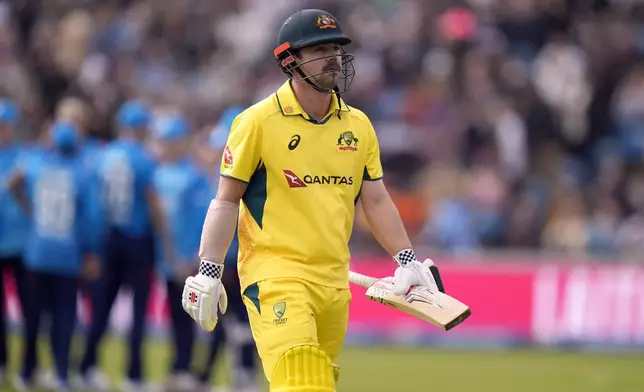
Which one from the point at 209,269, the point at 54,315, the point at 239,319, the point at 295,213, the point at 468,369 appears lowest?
the point at 209,269

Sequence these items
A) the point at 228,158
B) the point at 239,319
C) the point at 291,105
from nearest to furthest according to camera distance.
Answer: the point at 228,158, the point at 291,105, the point at 239,319

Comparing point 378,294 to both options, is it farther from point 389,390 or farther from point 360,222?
point 360,222

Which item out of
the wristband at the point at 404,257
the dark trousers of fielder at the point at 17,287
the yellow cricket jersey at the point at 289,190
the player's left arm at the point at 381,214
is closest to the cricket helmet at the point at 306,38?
the yellow cricket jersey at the point at 289,190

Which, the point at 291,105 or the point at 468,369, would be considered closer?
the point at 291,105

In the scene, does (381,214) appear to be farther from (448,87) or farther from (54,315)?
(448,87)

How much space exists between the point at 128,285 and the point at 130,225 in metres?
0.67

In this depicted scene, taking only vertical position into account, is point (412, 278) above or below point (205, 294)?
above

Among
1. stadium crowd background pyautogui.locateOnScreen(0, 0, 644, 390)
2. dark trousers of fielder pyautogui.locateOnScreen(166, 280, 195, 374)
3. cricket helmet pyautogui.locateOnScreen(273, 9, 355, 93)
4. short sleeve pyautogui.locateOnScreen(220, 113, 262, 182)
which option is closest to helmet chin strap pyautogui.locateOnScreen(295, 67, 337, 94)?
cricket helmet pyautogui.locateOnScreen(273, 9, 355, 93)

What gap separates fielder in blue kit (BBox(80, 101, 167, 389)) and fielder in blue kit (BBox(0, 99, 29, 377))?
999 mm

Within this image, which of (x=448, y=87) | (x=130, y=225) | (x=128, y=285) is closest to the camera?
(x=130, y=225)

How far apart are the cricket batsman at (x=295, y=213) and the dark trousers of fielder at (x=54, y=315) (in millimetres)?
5755

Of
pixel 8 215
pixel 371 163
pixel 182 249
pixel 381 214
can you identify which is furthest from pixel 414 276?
pixel 8 215

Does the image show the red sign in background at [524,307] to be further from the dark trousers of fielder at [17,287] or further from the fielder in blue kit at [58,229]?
the fielder in blue kit at [58,229]

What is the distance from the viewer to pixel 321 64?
720 cm
